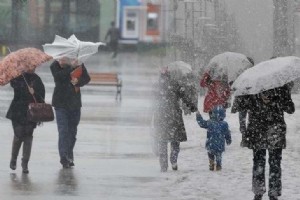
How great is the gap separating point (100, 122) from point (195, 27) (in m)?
12.8

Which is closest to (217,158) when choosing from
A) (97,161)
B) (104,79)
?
(97,161)

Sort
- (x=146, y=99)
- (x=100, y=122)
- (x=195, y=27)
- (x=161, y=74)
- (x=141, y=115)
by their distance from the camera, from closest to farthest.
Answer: (x=161, y=74)
(x=100, y=122)
(x=141, y=115)
(x=146, y=99)
(x=195, y=27)

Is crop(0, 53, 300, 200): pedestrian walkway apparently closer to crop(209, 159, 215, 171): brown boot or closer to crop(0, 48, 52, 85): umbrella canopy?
crop(209, 159, 215, 171): brown boot

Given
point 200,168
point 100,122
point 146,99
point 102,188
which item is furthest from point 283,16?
point 102,188

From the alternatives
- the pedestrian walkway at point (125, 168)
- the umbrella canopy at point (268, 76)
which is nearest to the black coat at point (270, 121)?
the umbrella canopy at point (268, 76)

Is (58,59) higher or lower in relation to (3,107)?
higher

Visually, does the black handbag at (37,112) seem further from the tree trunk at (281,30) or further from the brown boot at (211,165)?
the tree trunk at (281,30)

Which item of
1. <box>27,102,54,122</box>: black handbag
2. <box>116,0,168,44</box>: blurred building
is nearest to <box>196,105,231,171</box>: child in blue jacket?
<box>27,102,54,122</box>: black handbag

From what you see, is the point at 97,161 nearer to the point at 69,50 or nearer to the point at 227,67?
the point at 69,50

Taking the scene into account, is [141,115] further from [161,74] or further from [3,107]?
[161,74]

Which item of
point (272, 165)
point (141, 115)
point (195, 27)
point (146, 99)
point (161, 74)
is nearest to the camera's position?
point (272, 165)

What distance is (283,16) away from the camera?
2964cm

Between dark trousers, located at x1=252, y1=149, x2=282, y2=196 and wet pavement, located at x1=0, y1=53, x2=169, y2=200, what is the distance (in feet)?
3.60

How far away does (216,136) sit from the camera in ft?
49.5
